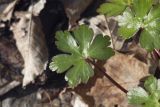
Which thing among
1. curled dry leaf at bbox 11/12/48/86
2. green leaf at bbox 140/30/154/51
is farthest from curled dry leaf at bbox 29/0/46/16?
green leaf at bbox 140/30/154/51

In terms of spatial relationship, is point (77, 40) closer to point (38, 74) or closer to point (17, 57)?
point (38, 74)

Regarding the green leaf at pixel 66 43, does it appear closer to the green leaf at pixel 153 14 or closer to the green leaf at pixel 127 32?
the green leaf at pixel 127 32

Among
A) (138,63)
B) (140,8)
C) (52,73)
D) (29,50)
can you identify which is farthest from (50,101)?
(140,8)

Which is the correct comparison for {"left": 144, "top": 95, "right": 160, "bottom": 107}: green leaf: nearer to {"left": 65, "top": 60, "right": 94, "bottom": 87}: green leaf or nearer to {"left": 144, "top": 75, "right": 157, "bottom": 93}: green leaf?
{"left": 144, "top": 75, "right": 157, "bottom": 93}: green leaf

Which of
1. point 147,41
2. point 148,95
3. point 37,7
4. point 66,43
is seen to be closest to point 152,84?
point 148,95

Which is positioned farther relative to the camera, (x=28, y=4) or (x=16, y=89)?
(x=28, y=4)

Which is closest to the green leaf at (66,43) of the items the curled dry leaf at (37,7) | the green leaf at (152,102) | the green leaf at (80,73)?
the green leaf at (80,73)

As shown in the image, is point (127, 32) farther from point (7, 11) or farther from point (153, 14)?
point (7, 11)
